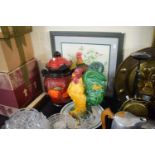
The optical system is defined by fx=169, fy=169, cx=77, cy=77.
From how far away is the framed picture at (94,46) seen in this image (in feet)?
2.56

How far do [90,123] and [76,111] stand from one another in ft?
0.27

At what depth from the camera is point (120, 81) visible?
75cm

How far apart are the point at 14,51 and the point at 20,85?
0.55 ft

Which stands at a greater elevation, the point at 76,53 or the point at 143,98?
the point at 76,53

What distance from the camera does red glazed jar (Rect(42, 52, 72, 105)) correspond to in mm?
757

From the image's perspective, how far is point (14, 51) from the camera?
2.63ft

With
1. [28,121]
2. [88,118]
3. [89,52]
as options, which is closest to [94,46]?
[89,52]

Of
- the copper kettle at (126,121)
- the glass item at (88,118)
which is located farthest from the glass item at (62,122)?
the copper kettle at (126,121)

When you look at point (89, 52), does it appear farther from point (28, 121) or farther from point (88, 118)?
point (28, 121)

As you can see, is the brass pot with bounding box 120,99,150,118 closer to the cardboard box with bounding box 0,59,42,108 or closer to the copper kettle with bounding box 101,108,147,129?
the copper kettle with bounding box 101,108,147,129
